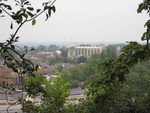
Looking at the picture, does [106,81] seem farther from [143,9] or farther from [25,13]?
[25,13]

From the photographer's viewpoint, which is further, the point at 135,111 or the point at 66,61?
the point at 66,61

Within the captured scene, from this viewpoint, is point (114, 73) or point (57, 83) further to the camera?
point (57, 83)

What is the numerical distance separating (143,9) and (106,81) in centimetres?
95

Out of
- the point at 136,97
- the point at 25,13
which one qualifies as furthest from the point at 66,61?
the point at 25,13

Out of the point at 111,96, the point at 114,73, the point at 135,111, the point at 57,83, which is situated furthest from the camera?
the point at 135,111

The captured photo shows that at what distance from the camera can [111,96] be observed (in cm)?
289

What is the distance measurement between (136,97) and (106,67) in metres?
1.08

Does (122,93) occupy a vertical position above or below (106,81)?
below

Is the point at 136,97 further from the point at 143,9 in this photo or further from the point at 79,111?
the point at 143,9

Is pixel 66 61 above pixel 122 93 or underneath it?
underneath

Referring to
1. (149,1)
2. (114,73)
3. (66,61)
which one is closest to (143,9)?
(149,1)

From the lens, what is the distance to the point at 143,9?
82.8 inches

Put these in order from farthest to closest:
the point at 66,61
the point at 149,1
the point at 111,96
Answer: the point at 66,61 < the point at 111,96 < the point at 149,1

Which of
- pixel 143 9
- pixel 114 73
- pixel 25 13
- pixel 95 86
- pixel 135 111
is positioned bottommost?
pixel 135 111
